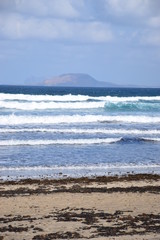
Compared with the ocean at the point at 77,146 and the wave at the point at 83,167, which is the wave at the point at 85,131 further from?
the wave at the point at 83,167

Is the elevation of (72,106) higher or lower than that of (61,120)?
higher

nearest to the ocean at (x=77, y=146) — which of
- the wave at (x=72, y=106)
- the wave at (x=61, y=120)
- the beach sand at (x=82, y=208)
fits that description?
the wave at (x=61, y=120)

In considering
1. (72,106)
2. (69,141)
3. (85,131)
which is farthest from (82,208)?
(72,106)

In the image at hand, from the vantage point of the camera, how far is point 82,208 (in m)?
10.3

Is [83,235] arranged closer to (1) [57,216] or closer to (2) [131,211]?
(1) [57,216]

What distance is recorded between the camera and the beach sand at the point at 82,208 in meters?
8.63

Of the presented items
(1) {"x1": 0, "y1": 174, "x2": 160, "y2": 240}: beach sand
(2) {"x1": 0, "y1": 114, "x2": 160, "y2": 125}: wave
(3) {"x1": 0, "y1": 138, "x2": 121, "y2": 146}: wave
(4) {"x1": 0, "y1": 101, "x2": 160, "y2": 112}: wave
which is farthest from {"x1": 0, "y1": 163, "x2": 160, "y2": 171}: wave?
(4) {"x1": 0, "y1": 101, "x2": 160, "y2": 112}: wave

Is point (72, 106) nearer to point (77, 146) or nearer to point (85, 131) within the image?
point (85, 131)

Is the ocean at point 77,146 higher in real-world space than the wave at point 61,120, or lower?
lower

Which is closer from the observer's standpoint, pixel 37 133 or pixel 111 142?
pixel 111 142

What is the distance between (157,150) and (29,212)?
10898mm

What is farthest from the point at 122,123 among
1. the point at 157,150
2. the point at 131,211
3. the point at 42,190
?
the point at 131,211

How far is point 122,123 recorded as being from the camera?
3105cm

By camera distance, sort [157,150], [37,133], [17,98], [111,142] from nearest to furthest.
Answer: [157,150] < [111,142] < [37,133] < [17,98]
